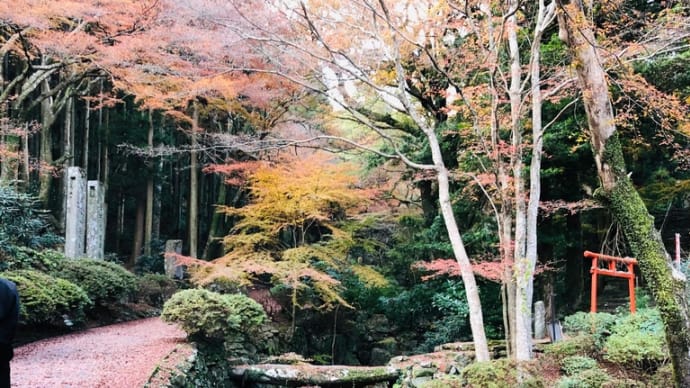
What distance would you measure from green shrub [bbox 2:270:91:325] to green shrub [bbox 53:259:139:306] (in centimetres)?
68

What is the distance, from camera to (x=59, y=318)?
7930 mm

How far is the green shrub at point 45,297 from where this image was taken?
631 cm

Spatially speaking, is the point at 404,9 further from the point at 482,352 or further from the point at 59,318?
the point at 59,318

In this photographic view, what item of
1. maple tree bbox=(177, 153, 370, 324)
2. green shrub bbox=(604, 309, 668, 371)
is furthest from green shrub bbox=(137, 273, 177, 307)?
green shrub bbox=(604, 309, 668, 371)

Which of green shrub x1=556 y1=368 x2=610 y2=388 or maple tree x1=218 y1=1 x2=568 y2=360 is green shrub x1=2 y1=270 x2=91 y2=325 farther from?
green shrub x1=556 y1=368 x2=610 y2=388

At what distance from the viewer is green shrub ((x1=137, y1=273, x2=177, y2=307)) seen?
11.6 m

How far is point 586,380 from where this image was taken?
17.5ft

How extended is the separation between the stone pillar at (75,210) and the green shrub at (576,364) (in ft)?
29.2

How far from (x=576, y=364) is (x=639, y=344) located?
0.85 metres

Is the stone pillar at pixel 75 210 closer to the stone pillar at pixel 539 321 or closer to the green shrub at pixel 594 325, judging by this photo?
the stone pillar at pixel 539 321

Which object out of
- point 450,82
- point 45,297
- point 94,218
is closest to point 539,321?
point 450,82

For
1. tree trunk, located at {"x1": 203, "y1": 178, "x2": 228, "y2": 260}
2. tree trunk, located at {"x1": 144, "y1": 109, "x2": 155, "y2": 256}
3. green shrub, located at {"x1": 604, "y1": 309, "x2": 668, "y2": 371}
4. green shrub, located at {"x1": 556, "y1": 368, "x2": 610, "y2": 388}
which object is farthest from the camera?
tree trunk, located at {"x1": 144, "y1": 109, "x2": 155, "y2": 256}

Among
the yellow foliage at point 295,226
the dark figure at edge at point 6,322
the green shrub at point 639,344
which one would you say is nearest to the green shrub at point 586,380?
the green shrub at point 639,344

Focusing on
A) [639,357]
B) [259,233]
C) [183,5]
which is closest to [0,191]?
[259,233]
